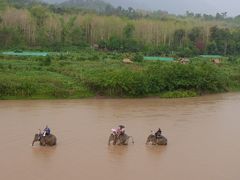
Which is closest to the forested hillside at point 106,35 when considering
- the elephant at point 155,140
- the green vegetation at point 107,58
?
the green vegetation at point 107,58

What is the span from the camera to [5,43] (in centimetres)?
4769

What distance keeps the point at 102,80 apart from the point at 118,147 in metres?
13.4

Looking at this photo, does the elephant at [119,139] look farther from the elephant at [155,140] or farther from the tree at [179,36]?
the tree at [179,36]

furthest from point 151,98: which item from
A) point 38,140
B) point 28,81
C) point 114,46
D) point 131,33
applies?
point 131,33

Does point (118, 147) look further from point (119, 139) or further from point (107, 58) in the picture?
point (107, 58)

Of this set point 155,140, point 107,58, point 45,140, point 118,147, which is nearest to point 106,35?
point 107,58

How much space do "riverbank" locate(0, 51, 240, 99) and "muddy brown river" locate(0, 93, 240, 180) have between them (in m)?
1.64

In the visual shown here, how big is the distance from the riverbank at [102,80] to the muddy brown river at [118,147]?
1.64 m

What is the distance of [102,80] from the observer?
28.5 metres

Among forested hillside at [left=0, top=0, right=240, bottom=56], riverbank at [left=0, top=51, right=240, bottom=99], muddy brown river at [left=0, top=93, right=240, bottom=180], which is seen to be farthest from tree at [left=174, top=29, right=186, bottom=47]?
muddy brown river at [left=0, top=93, right=240, bottom=180]

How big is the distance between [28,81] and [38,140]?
1271 cm

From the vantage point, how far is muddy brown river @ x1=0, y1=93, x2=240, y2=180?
12.8 metres

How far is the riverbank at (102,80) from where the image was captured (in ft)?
89.7

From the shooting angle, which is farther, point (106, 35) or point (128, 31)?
point (106, 35)
